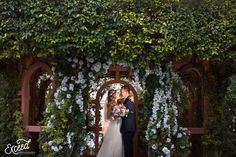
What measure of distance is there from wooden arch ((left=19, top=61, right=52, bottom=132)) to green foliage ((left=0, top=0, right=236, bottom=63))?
1.11m

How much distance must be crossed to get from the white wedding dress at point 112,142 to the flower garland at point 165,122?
168 centimetres

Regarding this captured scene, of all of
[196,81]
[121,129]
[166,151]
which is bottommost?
[166,151]

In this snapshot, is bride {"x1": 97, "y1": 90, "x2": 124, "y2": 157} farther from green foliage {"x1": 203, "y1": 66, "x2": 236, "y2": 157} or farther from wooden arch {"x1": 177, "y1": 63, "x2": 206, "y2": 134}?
green foliage {"x1": 203, "y1": 66, "x2": 236, "y2": 157}

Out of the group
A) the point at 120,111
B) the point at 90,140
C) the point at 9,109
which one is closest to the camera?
the point at 90,140

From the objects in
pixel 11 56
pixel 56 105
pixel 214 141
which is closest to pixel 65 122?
pixel 56 105

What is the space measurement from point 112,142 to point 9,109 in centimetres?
247

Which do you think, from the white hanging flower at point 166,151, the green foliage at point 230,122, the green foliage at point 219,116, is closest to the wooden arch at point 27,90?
the white hanging flower at point 166,151

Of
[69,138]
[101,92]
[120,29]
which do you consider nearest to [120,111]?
[101,92]

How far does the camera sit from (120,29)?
273 inches

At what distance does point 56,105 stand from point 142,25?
221 centimetres

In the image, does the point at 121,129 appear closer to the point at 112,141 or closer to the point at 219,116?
the point at 112,141

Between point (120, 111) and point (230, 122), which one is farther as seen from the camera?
point (120, 111)

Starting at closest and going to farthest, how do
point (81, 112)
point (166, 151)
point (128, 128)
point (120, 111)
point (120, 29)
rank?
1. point (120, 29)
2. point (166, 151)
3. point (81, 112)
4. point (128, 128)
5. point (120, 111)

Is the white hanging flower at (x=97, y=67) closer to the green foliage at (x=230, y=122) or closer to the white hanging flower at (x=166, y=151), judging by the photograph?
the white hanging flower at (x=166, y=151)
